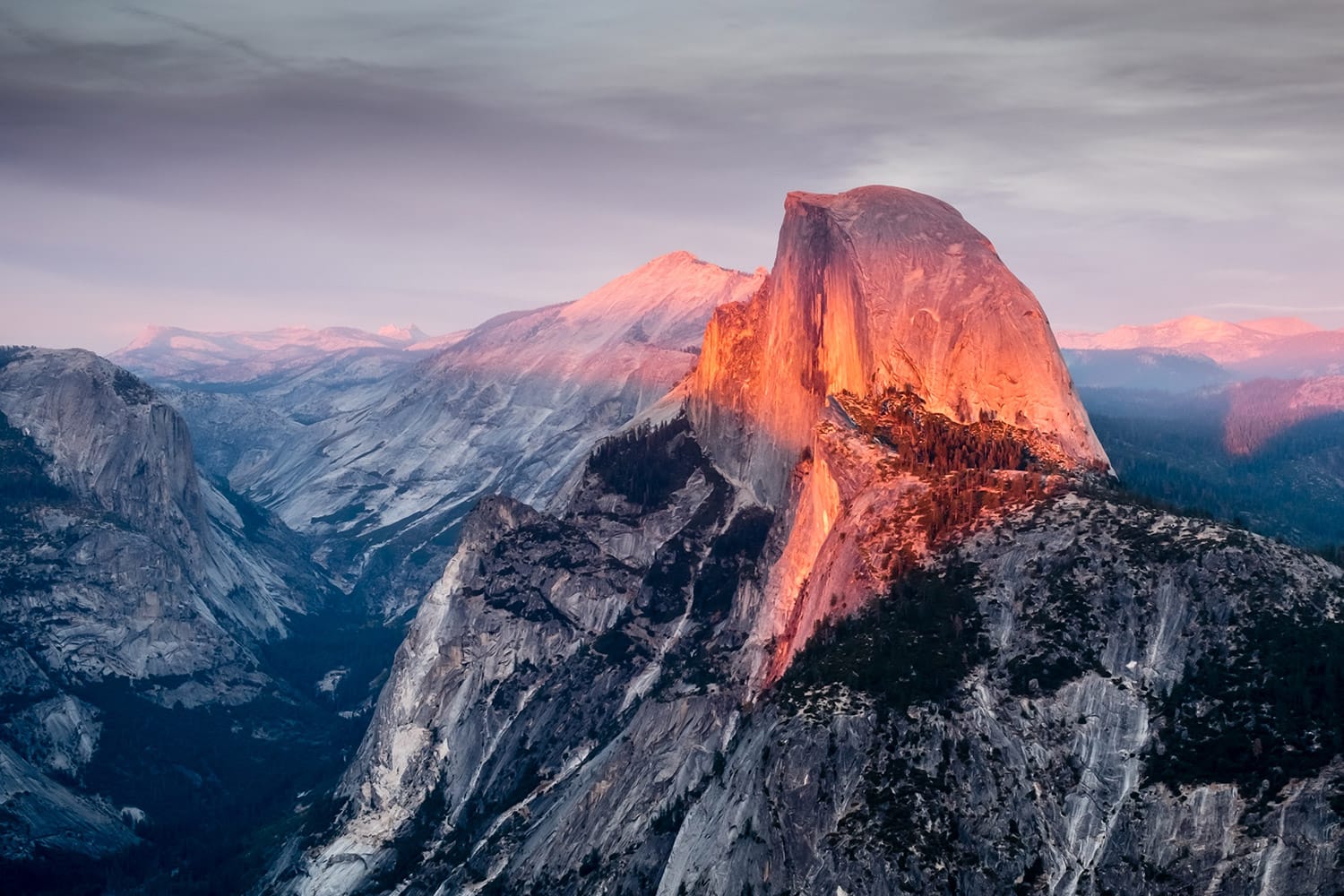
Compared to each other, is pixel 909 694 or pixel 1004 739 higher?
pixel 909 694

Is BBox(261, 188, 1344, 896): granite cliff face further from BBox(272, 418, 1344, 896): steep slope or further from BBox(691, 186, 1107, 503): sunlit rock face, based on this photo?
BBox(691, 186, 1107, 503): sunlit rock face

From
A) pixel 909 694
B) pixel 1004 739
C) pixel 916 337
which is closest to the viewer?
pixel 1004 739

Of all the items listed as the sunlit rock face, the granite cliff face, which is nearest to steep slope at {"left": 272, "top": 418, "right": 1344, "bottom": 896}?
the granite cliff face

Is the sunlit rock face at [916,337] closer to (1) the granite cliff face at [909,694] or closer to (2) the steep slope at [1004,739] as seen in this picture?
(1) the granite cliff face at [909,694]

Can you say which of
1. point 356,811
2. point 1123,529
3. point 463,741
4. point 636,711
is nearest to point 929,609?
point 1123,529

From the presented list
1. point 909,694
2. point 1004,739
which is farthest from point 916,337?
point 1004,739

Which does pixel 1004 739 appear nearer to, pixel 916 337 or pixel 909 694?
pixel 909 694

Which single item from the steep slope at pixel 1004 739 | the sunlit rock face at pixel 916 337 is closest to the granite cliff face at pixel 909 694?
the steep slope at pixel 1004 739
